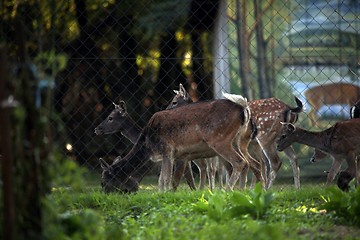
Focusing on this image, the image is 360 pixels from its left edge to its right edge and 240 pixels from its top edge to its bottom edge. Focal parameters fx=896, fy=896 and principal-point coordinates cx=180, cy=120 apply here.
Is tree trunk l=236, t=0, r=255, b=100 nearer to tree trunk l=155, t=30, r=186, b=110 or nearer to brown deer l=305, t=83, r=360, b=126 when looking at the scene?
brown deer l=305, t=83, r=360, b=126

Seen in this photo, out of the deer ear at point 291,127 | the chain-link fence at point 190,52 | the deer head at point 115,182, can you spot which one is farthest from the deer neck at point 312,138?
the deer head at point 115,182

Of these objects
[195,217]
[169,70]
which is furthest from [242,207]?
[169,70]

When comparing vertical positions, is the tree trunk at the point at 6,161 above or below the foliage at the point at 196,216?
above

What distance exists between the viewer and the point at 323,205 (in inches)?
269

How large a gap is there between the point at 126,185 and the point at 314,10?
438cm

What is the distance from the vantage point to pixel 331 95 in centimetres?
1218

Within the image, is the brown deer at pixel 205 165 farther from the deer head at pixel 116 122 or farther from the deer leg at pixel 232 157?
the deer leg at pixel 232 157

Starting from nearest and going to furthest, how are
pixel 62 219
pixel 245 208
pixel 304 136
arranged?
pixel 62 219 < pixel 245 208 < pixel 304 136

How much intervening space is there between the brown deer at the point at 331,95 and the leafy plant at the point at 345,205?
5217 mm

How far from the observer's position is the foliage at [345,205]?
6387mm

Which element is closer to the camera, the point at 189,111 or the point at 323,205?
the point at 323,205

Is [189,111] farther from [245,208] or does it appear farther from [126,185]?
[245,208]

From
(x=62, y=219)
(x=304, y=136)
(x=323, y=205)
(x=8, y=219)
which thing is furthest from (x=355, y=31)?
(x=8, y=219)

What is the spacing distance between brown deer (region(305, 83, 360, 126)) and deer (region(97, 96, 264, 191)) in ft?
6.55
